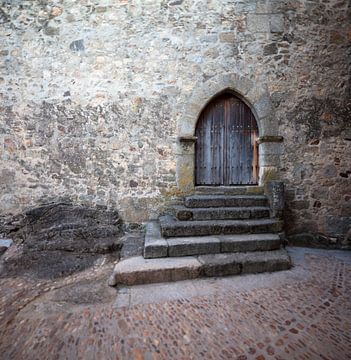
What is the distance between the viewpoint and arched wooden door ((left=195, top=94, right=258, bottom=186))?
175 inches

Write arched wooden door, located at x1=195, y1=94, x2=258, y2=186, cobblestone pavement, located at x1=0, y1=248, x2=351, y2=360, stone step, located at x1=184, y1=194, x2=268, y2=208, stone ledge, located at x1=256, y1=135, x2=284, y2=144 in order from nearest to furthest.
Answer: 1. cobblestone pavement, located at x1=0, y1=248, x2=351, y2=360
2. stone step, located at x1=184, y1=194, x2=268, y2=208
3. stone ledge, located at x1=256, y1=135, x2=284, y2=144
4. arched wooden door, located at x1=195, y1=94, x2=258, y2=186

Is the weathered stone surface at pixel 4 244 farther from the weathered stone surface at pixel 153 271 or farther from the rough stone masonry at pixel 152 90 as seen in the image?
the weathered stone surface at pixel 153 271

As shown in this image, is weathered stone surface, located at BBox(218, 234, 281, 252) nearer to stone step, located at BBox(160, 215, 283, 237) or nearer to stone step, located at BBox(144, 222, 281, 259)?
stone step, located at BBox(144, 222, 281, 259)

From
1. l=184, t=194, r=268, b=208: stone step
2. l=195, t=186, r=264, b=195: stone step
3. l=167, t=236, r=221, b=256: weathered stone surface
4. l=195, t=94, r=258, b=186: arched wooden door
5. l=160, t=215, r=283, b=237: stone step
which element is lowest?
l=167, t=236, r=221, b=256: weathered stone surface

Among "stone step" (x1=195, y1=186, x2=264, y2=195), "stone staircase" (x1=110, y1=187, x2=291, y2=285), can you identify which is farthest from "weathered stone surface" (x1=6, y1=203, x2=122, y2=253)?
"stone step" (x1=195, y1=186, x2=264, y2=195)

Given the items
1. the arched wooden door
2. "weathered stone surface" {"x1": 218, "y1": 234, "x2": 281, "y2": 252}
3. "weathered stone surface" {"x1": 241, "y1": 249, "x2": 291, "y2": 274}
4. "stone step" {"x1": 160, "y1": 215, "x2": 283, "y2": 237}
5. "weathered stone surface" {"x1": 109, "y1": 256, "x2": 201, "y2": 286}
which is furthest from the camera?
the arched wooden door

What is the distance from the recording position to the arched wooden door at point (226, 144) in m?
4.45

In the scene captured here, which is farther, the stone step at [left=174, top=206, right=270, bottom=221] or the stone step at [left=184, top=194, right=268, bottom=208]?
the stone step at [left=184, top=194, right=268, bottom=208]

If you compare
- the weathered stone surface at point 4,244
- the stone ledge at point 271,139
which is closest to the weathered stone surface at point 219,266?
the stone ledge at point 271,139

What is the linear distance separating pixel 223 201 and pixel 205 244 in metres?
1.01

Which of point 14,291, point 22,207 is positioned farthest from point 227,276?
point 22,207

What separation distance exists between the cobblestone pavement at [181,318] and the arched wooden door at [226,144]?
78.9 inches

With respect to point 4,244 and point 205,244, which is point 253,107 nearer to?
point 205,244

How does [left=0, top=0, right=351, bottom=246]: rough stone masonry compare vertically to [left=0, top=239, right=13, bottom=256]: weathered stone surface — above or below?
above
